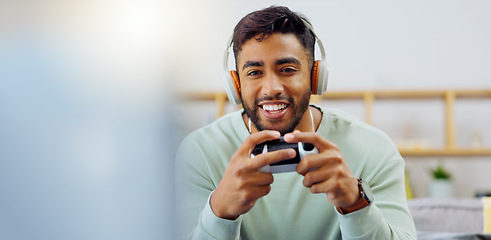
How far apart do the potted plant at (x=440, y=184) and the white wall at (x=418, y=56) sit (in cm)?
13

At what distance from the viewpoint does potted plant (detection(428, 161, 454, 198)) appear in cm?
251

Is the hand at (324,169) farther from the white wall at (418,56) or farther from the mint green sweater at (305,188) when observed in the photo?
the white wall at (418,56)

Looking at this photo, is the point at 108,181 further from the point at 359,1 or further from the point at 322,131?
the point at 359,1

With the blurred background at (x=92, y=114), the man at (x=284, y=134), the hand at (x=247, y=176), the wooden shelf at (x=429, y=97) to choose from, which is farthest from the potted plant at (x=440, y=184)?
the blurred background at (x=92, y=114)

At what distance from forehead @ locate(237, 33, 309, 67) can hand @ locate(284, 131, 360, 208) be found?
8.5 inches

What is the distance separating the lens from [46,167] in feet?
0.42

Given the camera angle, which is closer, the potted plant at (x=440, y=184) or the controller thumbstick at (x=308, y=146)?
the controller thumbstick at (x=308, y=146)

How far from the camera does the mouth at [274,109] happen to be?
72 centimetres

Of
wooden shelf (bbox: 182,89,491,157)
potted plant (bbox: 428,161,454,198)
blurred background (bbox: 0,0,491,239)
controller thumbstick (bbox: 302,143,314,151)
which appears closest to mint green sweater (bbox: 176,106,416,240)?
controller thumbstick (bbox: 302,143,314,151)

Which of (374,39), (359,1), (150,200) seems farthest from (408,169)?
(150,200)

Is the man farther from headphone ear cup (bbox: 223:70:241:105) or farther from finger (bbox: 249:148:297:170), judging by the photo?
finger (bbox: 249:148:297:170)

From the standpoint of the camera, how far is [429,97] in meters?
2.66

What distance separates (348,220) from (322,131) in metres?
0.22

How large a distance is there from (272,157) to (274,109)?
9.3 inches
